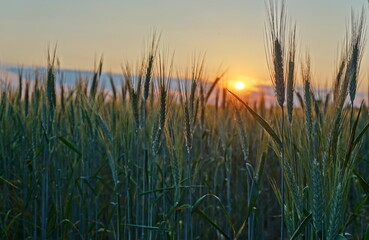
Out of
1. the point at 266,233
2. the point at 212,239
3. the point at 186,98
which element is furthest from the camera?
the point at 266,233

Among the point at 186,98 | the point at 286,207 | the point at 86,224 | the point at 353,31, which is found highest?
the point at 353,31

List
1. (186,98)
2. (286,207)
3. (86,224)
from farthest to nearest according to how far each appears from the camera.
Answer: (86,224)
(186,98)
(286,207)

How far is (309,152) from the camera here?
1.91 meters

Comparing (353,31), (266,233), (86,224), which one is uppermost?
(353,31)

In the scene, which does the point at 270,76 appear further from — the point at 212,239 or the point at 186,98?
the point at 212,239

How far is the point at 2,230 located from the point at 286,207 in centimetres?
208

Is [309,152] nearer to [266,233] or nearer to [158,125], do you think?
[158,125]

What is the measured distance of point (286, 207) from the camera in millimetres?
2061

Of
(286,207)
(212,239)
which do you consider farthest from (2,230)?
(286,207)

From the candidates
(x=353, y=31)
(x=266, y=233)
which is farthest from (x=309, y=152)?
(x=266, y=233)

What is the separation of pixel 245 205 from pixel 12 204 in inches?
69.5

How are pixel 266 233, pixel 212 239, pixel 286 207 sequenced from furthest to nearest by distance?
pixel 266 233 → pixel 212 239 → pixel 286 207

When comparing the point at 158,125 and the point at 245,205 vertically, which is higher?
the point at 158,125

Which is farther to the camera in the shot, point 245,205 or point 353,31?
point 245,205
